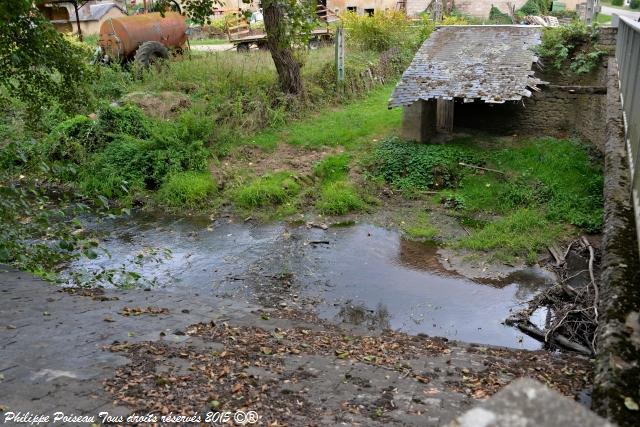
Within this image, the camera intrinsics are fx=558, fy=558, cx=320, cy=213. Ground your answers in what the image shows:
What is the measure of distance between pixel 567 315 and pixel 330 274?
3.88 metres

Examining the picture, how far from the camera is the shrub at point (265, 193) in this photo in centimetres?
1267

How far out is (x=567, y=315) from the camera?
7.75m

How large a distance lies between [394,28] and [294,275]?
14296 millimetres

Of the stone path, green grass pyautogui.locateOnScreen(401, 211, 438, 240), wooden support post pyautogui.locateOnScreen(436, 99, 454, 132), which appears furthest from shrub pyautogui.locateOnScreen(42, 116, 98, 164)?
wooden support post pyautogui.locateOnScreen(436, 99, 454, 132)

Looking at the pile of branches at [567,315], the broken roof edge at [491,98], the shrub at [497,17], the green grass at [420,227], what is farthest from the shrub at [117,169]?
the shrub at [497,17]

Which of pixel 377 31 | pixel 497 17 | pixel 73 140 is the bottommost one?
pixel 73 140

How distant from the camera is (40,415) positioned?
4227 mm

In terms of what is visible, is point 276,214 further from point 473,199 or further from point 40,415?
point 40,415

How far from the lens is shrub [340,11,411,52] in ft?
68.7

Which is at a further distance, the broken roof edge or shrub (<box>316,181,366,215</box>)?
the broken roof edge

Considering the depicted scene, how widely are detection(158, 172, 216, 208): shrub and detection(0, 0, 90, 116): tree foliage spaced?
673 cm

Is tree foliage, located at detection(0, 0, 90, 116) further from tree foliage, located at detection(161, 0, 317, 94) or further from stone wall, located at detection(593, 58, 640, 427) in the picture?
stone wall, located at detection(593, 58, 640, 427)

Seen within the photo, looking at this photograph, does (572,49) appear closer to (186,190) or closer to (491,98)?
(491,98)

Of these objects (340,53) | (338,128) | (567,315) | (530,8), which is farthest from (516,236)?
(530,8)
